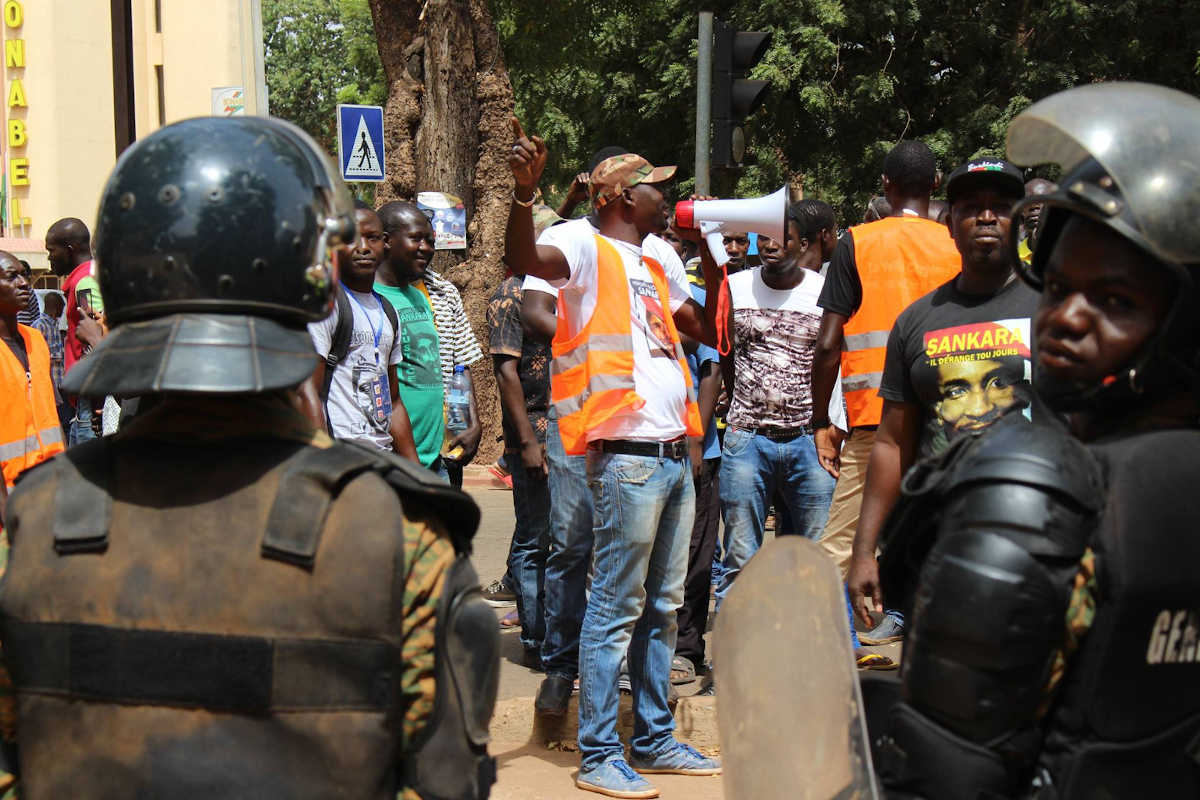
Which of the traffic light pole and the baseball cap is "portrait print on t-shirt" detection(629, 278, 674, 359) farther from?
the traffic light pole

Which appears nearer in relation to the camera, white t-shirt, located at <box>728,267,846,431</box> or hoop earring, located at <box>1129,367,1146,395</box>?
hoop earring, located at <box>1129,367,1146,395</box>

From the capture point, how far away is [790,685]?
225cm

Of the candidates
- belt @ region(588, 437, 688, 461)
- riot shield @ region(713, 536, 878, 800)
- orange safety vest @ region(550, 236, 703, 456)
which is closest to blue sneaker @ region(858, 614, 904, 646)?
orange safety vest @ region(550, 236, 703, 456)

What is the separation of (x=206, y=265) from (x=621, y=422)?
9.22 ft

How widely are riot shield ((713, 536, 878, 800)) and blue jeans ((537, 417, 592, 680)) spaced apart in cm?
277

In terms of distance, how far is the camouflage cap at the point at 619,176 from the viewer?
4965mm

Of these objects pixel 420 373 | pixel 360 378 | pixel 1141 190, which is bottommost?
pixel 420 373

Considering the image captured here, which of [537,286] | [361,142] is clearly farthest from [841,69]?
[537,286]

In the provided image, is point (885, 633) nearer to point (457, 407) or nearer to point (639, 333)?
point (457, 407)

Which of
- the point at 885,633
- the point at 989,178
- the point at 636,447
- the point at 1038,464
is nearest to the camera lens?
the point at 1038,464

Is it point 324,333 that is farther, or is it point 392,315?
point 392,315

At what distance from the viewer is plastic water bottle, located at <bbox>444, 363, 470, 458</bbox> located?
6789mm

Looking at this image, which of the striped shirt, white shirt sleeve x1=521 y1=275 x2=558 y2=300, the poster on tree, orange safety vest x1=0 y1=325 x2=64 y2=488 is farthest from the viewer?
the poster on tree

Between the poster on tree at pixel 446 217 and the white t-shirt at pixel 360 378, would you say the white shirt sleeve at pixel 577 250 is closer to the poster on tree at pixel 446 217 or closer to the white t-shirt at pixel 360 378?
the white t-shirt at pixel 360 378
